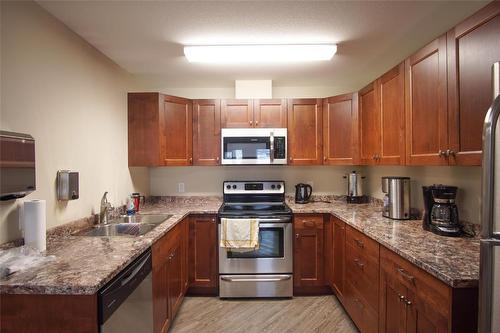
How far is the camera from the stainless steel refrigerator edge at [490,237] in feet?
2.71

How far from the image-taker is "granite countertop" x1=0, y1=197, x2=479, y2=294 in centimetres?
107

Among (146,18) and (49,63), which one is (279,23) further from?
(49,63)

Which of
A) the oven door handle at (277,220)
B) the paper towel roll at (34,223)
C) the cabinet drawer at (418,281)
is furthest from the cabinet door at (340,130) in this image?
the paper towel roll at (34,223)

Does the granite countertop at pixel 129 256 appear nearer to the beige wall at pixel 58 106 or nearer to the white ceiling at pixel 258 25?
the beige wall at pixel 58 106

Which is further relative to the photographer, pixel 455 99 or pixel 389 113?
pixel 389 113

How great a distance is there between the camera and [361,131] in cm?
277

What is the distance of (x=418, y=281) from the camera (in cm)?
129

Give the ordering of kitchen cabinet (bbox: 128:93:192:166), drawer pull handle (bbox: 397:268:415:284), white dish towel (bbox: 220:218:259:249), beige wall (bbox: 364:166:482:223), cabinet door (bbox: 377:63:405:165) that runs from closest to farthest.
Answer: drawer pull handle (bbox: 397:268:415:284) → beige wall (bbox: 364:166:482:223) → cabinet door (bbox: 377:63:405:165) → white dish towel (bbox: 220:218:259:249) → kitchen cabinet (bbox: 128:93:192:166)

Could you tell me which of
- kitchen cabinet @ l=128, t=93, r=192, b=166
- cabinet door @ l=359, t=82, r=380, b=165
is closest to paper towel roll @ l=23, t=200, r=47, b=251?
kitchen cabinet @ l=128, t=93, r=192, b=166

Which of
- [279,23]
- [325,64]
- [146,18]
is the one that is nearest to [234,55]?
[279,23]

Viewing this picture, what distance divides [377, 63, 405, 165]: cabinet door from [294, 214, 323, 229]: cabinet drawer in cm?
86

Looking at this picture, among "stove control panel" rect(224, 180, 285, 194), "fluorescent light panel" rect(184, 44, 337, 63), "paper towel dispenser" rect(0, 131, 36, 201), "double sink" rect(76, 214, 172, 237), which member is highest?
"fluorescent light panel" rect(184, 44, 337, 63)

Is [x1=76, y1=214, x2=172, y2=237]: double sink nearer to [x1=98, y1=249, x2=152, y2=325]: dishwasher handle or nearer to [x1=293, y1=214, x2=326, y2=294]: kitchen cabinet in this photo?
[x1=98, y1=249, x2=152, y2=325]: dishwasher handle

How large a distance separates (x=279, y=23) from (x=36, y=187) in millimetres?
2007
